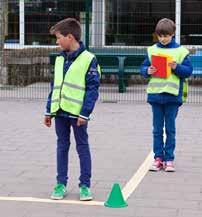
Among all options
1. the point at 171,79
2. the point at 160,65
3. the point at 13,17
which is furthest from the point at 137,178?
the point at 13,17

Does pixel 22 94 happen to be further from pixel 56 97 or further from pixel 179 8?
pixel 56 97

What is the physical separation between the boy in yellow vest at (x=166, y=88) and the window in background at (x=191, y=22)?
10.5 meters

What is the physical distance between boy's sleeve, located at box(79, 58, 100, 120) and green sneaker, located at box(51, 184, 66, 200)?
0.77 m

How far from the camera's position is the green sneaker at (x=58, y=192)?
6504mm

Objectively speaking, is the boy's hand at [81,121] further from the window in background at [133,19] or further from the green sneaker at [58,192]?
the window in background at [133,19]

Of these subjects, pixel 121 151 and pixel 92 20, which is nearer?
pixel 121 151

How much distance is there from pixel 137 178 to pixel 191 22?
1258cm

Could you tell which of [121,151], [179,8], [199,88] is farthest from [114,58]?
[121,151]

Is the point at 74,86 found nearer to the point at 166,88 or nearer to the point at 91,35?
the point at 166,88

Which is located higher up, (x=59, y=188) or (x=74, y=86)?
(x=74, y=86)

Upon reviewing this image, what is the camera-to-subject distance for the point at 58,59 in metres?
6.48

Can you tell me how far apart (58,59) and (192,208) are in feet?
6.11

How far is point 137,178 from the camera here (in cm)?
745

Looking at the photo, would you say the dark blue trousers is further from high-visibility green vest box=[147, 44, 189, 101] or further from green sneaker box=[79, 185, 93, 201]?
high-visibility green vest box=[147, 44, 189, 101]
